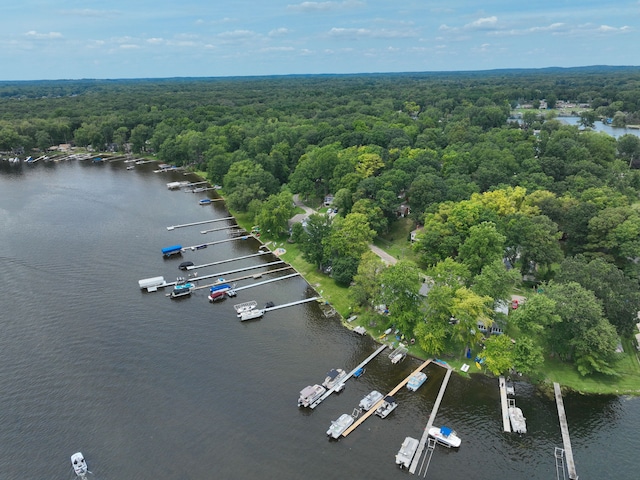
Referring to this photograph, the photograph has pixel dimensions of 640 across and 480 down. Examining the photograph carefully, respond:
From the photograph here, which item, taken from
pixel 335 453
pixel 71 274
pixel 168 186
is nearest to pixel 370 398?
pixel 335 453

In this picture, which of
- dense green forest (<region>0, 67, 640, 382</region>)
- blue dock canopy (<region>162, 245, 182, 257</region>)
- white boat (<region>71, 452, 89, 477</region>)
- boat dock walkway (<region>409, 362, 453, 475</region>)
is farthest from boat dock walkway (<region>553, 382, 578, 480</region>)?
blue dock canopy (<region>162, 245, 182, 257</region>)

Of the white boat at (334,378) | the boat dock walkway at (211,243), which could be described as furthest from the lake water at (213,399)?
the boat dock walkway at (211,243)

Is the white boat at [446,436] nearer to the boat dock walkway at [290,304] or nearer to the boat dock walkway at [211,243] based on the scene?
the boat dock walkway at [290,304]

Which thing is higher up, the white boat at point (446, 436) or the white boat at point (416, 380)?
the white boat at point (416, 380)

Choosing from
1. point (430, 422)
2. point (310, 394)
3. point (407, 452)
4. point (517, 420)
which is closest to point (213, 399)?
point (310, 394)

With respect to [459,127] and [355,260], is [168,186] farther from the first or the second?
[459,127]

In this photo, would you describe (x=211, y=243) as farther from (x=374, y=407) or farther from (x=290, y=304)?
(x=374, y=407)
